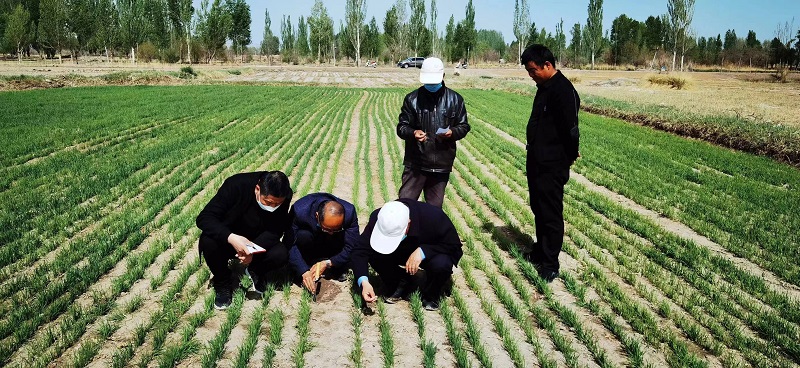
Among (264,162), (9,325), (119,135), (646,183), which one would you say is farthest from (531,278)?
(119,135)

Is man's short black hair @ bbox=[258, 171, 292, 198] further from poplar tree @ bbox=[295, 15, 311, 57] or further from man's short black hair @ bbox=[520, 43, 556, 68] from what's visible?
poplar tree @ bbox=[295, 15, 311, 57]

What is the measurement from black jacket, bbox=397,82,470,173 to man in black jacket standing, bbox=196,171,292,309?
1412mm

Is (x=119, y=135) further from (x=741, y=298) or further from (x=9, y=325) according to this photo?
(x=741, y=298)

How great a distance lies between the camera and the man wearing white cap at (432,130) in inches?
188

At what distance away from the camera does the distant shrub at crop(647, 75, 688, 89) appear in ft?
97.2

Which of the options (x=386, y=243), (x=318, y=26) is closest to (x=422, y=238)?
(x=386, y=243)

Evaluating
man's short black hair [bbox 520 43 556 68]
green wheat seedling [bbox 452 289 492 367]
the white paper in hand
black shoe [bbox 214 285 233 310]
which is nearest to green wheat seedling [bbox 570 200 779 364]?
green wheat seedling [bbox 452 289 492 367]

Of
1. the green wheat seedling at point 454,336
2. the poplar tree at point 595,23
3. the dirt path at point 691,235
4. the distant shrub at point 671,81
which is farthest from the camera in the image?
the poplar tree at point 595,23

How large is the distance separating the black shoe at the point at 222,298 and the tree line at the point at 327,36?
56217 mm

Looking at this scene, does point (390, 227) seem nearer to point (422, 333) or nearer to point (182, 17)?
point (422, 333)

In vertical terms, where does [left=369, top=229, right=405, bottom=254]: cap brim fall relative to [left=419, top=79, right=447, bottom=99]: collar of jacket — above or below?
below

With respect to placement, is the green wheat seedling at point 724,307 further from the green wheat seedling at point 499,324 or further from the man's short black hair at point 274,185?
the man's short black hair at point 274,185

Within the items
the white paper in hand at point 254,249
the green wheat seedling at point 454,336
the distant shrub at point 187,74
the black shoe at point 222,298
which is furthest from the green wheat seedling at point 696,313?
the distant shrub at point 187,74

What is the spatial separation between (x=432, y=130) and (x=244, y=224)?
189cm
